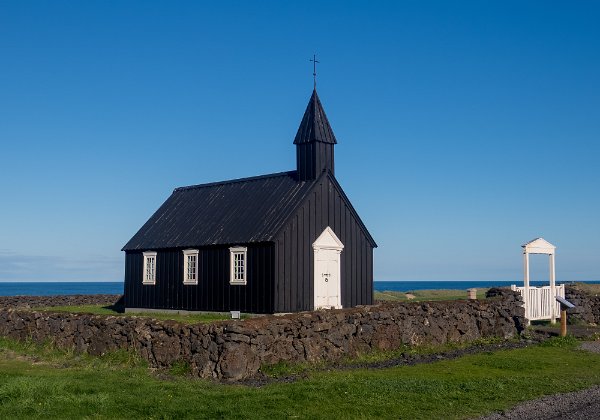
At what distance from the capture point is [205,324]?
17.4 meters

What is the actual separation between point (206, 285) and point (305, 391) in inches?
621

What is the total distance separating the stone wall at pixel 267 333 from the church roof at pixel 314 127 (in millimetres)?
10120

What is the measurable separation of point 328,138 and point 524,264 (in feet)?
34.2

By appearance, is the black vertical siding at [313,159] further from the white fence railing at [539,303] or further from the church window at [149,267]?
the white fence railing at [539,303]

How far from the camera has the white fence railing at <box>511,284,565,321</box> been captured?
2848 cm

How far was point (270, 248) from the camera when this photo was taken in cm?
2669

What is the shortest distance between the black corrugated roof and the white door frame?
6.35 ft

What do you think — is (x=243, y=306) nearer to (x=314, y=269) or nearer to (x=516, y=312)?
(x=314, y=269)

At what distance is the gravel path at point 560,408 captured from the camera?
12.1 metres

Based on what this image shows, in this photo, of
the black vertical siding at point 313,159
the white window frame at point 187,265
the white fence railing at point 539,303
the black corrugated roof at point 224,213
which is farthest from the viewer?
the white window frame at point 187,265

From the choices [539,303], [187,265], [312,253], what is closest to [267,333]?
[312,253]

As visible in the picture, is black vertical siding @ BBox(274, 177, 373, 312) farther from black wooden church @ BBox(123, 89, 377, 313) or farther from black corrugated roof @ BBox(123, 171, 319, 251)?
black corrugated roof @ BBox(123, 171, 319, 251)

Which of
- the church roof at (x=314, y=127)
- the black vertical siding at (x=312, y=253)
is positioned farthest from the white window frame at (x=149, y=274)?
the church roof at (x=314, y=127)

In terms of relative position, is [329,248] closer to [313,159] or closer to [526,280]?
[313,159]
